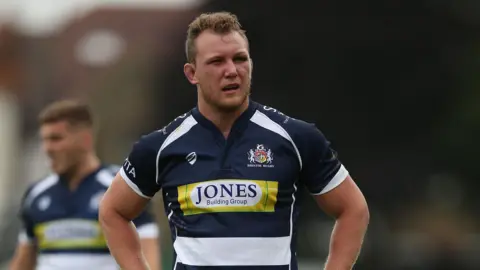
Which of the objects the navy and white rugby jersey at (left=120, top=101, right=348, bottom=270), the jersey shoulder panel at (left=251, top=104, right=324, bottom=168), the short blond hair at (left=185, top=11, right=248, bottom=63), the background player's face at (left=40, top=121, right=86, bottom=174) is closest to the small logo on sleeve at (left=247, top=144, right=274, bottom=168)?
the navy and white rugby jersey at (left=120, top=101, right=348, bottom=270)

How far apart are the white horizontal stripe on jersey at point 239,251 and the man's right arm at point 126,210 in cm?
39

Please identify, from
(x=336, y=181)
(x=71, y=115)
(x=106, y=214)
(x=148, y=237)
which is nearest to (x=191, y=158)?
(x=106, y=214)

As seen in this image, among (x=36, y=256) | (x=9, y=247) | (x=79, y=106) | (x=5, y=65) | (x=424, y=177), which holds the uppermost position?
(x=79, y=106)

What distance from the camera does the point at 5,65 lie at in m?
71.6

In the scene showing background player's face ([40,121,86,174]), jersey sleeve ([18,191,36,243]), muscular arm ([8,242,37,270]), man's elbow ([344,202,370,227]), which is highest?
man's elbow ([344,202,370,227])

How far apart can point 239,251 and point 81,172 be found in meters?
3.12

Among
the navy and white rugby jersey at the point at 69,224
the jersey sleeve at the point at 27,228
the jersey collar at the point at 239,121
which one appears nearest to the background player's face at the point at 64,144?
the navy and white rugby jersey at the point at 69,224

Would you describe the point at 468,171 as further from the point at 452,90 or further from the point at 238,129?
the point at 238,129

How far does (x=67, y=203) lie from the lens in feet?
32.0

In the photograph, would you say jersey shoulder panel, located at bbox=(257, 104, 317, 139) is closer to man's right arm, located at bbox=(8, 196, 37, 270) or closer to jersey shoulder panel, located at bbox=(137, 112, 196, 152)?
jersey shoulder panel, located at bbox=(137, 112, 196, 152)

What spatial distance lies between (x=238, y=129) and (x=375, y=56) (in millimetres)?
28625

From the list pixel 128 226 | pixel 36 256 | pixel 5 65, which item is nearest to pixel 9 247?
pixel 36 256

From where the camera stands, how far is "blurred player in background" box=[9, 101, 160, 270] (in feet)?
31.4

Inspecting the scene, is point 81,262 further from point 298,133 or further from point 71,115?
point 298,133
